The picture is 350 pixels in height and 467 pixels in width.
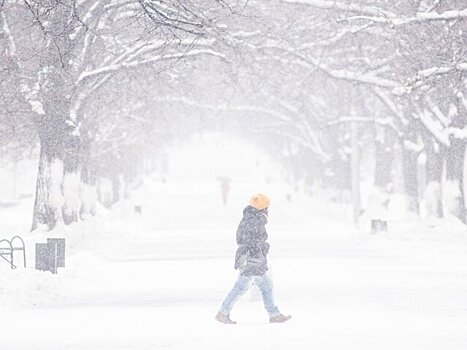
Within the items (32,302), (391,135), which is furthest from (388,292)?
(391,135)

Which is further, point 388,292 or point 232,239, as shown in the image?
point 232,239

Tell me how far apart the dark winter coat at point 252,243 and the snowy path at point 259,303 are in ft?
2.20

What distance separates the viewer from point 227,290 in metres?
16.8

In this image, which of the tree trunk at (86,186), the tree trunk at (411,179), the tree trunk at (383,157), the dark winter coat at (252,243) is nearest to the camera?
the dark winter coat at (252,243)

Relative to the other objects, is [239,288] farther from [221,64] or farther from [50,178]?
[221,64]

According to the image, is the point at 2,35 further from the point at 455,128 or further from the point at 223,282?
the point at 455,128

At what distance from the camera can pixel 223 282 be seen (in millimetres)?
18078

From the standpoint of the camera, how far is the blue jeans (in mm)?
12453

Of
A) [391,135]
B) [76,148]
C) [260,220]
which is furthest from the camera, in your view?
[391,135]

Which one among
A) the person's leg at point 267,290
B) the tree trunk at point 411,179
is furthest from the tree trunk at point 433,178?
the person's leg at point 267,290

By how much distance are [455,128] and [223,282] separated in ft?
43.4

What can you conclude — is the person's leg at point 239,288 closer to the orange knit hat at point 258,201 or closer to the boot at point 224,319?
the boot at point 224,319

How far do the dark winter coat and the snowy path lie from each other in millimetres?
669

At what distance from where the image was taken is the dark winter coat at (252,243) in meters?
Result: 12.5
